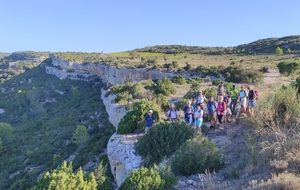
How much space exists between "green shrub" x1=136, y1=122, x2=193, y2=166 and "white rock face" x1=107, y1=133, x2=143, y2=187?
1.10 ft

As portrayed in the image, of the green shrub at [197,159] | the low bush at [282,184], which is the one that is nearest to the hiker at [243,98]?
the green shrub at [197,159]

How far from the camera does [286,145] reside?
598 cm

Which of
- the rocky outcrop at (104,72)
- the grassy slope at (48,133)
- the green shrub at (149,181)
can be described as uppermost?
the green shrub at (149,181)

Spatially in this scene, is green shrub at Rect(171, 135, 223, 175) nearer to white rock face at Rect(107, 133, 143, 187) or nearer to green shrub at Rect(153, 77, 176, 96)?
white rock face at Rect(107, 133, 143, 187)

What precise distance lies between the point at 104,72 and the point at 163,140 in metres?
41.3

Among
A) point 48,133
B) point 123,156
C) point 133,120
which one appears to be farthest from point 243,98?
point 48,133

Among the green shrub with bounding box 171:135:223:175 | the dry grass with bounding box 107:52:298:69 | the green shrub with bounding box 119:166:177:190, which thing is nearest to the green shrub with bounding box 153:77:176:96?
the green shrub with bounding box 171:135:223:175

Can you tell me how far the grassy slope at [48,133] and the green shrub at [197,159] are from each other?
11862 mm

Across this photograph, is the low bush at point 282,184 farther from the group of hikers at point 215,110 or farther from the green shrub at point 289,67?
the green shrub at point 289,67

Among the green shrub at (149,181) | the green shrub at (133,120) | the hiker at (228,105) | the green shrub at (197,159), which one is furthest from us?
the green shrub at (133,120)

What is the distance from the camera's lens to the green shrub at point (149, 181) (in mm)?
5786

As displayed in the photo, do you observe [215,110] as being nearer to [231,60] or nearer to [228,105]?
[228,105]

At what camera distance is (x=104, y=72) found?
161ft

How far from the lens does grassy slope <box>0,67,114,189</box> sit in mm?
21141
